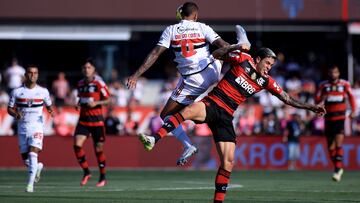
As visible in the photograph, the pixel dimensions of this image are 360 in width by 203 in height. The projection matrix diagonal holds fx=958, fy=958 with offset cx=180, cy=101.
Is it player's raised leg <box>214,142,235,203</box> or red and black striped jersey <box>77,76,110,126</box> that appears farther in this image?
red and black striped jersey <box>77,76,110,126</box>

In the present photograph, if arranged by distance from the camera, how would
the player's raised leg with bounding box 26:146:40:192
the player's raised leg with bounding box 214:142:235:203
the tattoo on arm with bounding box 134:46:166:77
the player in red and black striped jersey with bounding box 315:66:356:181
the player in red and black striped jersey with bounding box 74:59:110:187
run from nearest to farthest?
the player's raised leg with bounding box 214:142:235:203 → the tattoo on arm with bounding box 134:46:166:77 → the player's raised leg with bounding box 26:146:40:192 → the player in red and black striped jersey with bounding box 74:59:110:187 → the player in red and black striped jersey with bounding box 315:66:356:181

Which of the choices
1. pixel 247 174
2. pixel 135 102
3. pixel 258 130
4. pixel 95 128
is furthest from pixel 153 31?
pixel 95 128

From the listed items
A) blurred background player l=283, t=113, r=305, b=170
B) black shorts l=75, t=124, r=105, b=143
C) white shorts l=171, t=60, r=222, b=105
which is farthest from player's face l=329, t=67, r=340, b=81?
white shorts l=171, t=60, r=222, b=105

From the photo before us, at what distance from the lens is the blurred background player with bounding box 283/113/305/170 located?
29375 millimetres

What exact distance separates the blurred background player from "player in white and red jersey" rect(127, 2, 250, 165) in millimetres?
13751

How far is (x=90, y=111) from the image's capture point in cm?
2128

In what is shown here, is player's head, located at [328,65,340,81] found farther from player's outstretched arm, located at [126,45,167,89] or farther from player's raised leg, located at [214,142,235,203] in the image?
player's raised leg, located at [214,142,235,203]

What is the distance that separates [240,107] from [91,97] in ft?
36.5

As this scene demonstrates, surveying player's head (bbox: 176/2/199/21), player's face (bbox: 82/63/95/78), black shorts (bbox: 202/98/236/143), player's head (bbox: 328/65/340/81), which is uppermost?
player's head (bbox: 176/2/199/21)

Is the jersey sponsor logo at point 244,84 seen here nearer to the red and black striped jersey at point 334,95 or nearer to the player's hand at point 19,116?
the player's hand at point 19,116

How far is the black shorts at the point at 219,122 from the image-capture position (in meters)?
14.3

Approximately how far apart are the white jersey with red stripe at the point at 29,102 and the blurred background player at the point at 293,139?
1226 centimetres

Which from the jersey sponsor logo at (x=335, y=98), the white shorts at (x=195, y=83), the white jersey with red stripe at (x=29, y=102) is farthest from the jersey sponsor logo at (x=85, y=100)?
the jersey sponsor logo at (x=335, y=98)

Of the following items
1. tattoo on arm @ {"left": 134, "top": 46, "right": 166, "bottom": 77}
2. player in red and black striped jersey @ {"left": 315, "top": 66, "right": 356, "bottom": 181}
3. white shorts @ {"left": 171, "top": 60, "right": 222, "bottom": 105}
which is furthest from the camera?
player in red and black striped jersey @ {"left": 315, "top": 66, "right": 356, "bottom": 181}
